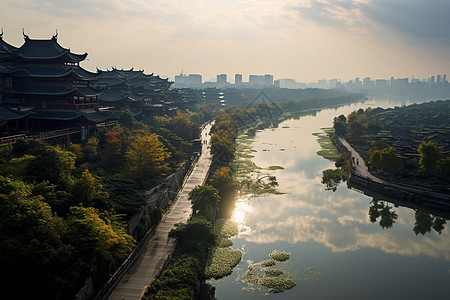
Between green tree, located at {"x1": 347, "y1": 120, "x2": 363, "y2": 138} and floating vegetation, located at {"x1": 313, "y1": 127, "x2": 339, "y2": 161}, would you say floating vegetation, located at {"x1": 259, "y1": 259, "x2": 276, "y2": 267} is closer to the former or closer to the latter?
floating vegetation, located at {"x1": 313, "y1": 127, "x2": 339, "y2": 161}

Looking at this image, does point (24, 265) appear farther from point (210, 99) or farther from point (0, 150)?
point (210, 99)

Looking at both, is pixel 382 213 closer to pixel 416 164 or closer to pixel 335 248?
pixel 335 248

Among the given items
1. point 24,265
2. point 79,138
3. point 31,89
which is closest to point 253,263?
point 24,265

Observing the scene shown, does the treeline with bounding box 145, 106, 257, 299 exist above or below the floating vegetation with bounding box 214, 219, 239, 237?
above

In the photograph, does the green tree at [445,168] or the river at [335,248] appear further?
the green tree at [445,168]

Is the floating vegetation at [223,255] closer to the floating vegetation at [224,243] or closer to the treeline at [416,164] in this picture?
the floating vegetation at [224,243]

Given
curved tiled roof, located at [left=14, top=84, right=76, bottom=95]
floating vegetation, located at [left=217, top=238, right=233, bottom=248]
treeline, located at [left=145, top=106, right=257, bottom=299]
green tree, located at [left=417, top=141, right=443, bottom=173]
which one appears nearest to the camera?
treeline, located at [left=145, top=106, right=257, bottom=299]

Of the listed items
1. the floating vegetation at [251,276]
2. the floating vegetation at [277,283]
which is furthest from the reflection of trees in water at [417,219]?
the floating vegetation at [251,276]

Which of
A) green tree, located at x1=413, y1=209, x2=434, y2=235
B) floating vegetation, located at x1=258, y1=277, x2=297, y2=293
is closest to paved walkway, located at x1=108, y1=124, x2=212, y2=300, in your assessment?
floating vegetation, located at x1=258, y1=277, x2=297, y2=293
